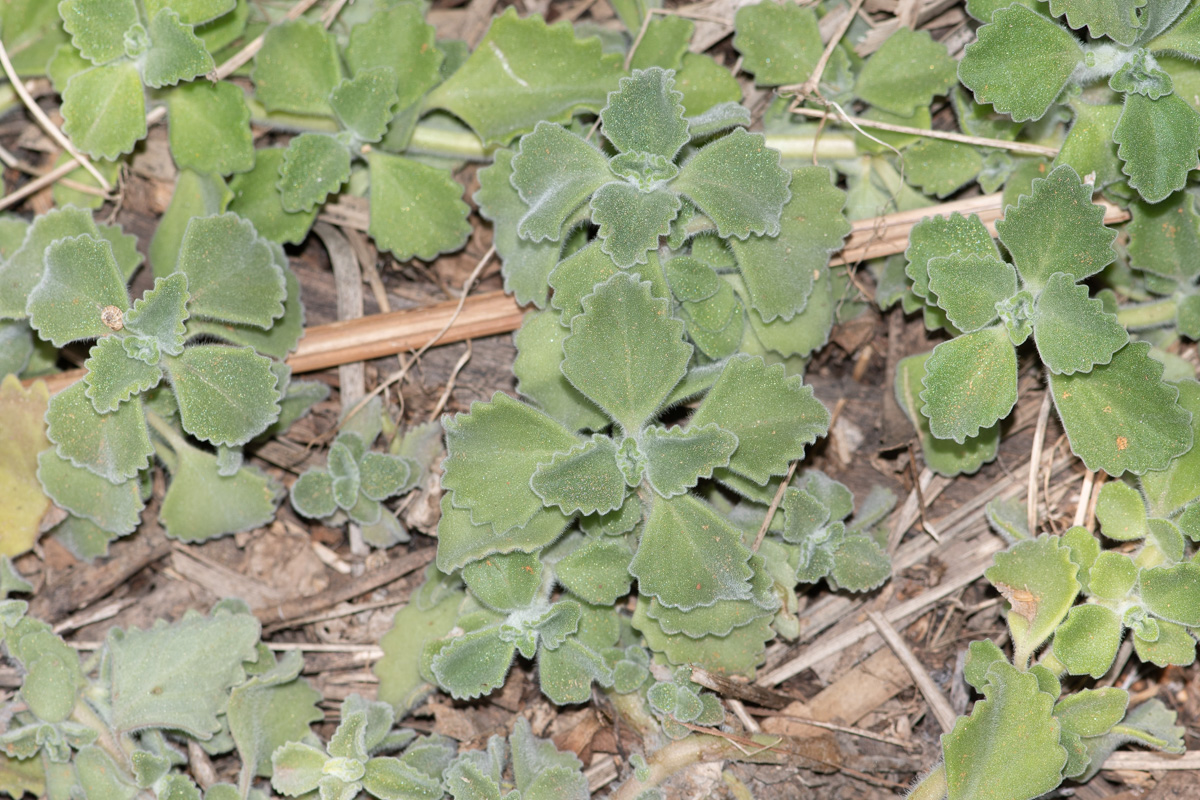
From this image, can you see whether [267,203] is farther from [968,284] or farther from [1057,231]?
[1057,231]

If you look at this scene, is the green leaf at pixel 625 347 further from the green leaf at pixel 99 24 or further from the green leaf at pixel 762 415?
the green leaf at pixel 99 24

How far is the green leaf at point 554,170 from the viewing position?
2875 mm

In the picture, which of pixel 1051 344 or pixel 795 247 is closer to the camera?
pixel 1051 344

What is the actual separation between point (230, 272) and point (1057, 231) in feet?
7.88

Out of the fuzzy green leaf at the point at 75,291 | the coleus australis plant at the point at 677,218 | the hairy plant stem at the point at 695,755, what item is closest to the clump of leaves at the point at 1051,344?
the coleus australis plant at the point at 677,218

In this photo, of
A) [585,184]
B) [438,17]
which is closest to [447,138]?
[438,17]

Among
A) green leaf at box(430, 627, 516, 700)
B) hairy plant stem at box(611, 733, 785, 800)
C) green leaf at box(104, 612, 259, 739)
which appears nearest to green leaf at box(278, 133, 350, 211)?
green leaf at box(104, 612, 259, 739)

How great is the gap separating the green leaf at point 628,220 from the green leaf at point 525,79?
53 cm

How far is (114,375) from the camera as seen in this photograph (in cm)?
294

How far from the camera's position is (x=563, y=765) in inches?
117

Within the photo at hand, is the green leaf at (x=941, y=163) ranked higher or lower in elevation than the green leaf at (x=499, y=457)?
higher

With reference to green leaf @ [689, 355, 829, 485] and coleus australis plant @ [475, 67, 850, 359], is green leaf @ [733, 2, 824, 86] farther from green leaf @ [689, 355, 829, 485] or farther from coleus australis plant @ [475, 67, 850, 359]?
green leaf @ [689, 355, 829, 485]

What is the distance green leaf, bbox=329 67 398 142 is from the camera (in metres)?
3.15

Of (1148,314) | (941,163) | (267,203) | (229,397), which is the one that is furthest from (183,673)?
(1148,314)
